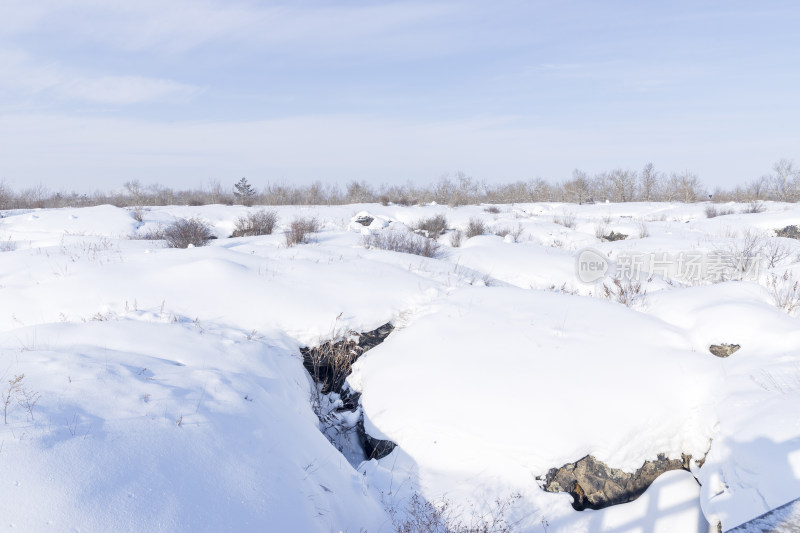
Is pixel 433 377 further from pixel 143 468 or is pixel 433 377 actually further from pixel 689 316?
pixel 689 316

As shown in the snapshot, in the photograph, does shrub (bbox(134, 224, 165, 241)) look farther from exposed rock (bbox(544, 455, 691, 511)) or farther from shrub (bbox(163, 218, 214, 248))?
exposed rock (bbox(544, 455, 691, 511))

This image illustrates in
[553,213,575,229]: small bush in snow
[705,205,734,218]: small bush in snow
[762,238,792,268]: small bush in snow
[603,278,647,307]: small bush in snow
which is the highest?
[705,205,734,218]: small bush in snow

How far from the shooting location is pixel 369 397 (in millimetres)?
4895

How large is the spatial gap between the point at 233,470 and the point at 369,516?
1.10 meters

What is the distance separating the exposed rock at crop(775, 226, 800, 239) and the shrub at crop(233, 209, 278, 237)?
51.4 ft

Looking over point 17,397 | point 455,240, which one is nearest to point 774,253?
Result: point 455,240

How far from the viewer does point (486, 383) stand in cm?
460

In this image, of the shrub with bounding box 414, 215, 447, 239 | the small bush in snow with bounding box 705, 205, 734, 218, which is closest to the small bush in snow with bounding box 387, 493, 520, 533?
the shrub with bounding box 414, 215, 447, 239

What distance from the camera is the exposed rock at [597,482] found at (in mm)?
3918

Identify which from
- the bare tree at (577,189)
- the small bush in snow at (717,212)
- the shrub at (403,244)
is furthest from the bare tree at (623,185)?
the shrub at (403,244)

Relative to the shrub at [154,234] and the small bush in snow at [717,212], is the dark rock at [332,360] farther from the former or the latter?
the small bush in snow at [717,212]

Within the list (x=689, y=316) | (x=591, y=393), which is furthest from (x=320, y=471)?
(x=689, y=316)

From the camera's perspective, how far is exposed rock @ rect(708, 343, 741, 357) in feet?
16.4

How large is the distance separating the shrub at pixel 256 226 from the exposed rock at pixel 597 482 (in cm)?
1148
